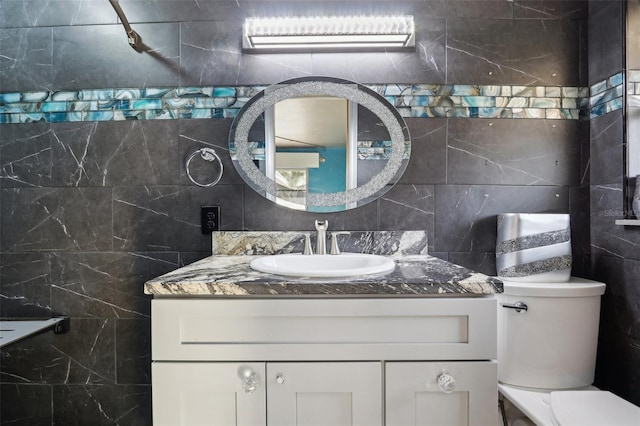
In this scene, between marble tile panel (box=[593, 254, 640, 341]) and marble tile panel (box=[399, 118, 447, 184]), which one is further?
marble tile panel (box=[399, 118, 447, 184])

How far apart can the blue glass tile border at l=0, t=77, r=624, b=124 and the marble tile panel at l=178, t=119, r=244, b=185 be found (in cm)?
4

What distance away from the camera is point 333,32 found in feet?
4.76

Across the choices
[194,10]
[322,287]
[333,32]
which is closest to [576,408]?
[322,287]

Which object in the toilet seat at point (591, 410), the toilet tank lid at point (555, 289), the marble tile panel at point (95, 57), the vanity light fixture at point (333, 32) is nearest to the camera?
the toilet seat at point (591, 410)

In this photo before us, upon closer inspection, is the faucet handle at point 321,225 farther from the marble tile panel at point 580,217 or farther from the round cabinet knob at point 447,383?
the marble tile panel at point 580,217

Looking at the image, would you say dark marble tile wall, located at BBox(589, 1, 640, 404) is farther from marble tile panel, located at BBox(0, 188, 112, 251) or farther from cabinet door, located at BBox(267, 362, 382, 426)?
marble tile panel, located at BBox(0, 188, 112, 251)

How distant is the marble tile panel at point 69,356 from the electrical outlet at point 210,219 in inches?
24.5

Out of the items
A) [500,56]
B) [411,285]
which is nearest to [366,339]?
[411,285]

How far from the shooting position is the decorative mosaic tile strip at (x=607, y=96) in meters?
1.36

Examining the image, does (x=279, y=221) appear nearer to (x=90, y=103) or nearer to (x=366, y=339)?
(x=366, y=339)

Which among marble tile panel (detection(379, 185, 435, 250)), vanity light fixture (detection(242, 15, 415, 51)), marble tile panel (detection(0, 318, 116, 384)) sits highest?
vanity light fixture (detection(242, 15, 415, 51))

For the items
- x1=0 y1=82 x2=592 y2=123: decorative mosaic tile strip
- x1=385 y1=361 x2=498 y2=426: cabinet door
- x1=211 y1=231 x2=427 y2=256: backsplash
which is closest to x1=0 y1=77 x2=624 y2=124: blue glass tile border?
x1=0 y1=82 x2=592 y2=123: decorative mosaic tile strip

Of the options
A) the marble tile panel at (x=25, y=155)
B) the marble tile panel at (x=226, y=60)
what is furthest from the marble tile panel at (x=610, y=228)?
the marble tile panel at (x=25, y=155)

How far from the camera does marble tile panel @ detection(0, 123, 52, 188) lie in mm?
1538
